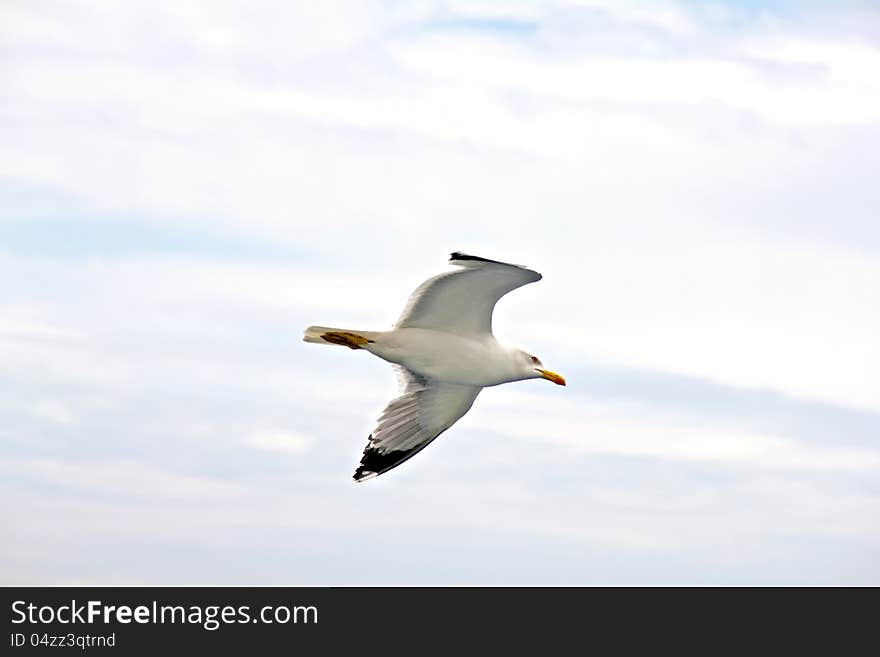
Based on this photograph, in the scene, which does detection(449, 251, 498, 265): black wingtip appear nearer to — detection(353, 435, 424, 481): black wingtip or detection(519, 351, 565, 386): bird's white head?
detection(519, 351, 565, 386): bird's white head

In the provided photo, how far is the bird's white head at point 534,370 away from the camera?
18.4m

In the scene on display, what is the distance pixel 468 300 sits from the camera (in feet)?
55.8

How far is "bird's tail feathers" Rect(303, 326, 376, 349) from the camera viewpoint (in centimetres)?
1759

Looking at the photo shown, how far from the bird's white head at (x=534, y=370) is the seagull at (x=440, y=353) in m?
0.01

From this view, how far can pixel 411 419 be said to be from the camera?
19.2m

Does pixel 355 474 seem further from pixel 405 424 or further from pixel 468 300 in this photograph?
pixel 468 300

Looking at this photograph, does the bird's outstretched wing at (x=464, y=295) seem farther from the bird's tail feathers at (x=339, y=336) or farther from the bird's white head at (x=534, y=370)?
the bird's white head at (x=534, y=370)

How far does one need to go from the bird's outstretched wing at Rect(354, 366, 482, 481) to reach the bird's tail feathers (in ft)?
4.73

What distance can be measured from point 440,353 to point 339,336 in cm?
130

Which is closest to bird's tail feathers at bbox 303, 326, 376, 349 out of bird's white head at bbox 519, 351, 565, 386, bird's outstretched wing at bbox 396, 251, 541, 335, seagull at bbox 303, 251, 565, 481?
seagull at bbox 303, 251, 565, 481

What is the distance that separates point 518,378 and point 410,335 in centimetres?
182

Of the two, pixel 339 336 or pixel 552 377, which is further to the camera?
pixel 552 377

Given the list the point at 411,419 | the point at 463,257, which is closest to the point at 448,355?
the point at 411,419

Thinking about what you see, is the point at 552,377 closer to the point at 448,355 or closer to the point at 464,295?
the point at 448,355
